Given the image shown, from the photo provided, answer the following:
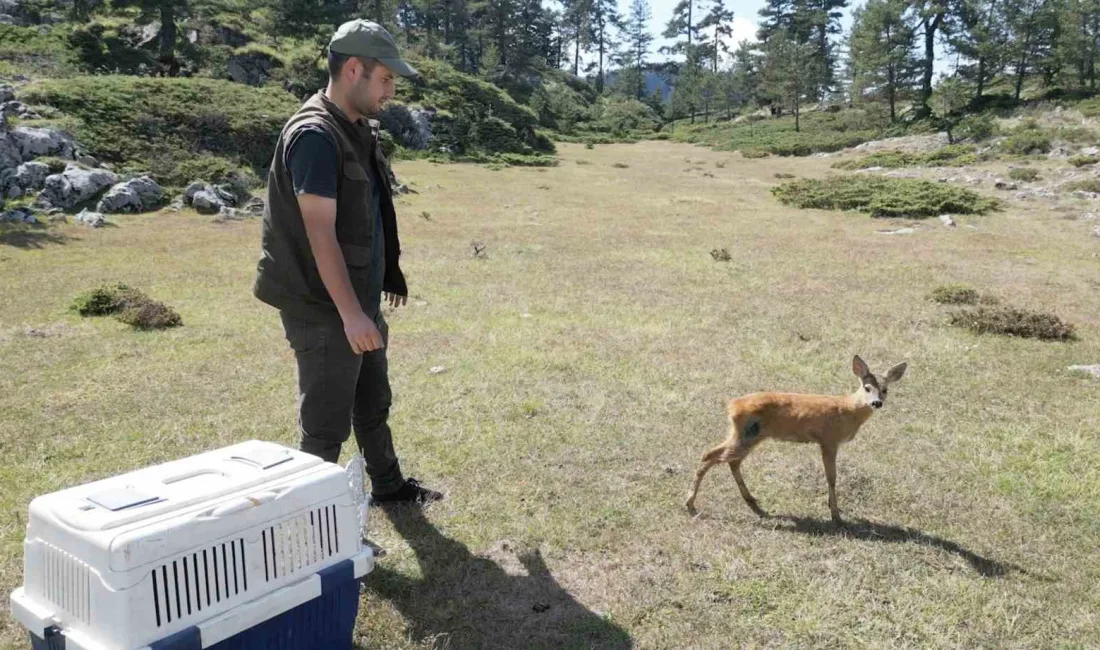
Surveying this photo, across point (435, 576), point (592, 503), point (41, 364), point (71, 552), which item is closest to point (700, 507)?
point (592, 503)

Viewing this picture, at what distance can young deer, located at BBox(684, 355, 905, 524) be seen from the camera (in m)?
4.25

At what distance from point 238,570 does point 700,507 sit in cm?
297

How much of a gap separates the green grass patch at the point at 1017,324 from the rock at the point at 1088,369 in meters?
1.13

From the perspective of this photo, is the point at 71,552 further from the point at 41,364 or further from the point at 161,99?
the point at 161,99

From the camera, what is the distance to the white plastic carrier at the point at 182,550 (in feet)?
6.89

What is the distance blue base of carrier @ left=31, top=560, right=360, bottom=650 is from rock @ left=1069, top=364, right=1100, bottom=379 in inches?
297

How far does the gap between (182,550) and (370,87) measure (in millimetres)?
2146

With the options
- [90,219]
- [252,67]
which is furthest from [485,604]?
[252,67]

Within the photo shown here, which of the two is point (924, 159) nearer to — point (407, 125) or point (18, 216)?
point (407, 125)

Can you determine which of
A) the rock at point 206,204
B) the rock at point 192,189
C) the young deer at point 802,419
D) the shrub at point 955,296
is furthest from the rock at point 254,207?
the young deer at point 802,419

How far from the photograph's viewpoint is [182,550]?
219cm

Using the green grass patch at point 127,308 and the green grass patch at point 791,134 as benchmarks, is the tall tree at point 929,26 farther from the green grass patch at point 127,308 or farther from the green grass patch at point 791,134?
the green grass patch at point 127,308

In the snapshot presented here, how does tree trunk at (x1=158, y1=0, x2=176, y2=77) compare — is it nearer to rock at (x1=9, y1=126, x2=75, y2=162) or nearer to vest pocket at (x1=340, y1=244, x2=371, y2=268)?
rock at (x1=9, y1=126, x2=75, y2=162)

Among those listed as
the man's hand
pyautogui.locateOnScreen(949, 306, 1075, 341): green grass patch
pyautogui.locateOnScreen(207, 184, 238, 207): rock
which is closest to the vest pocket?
the man's hand
